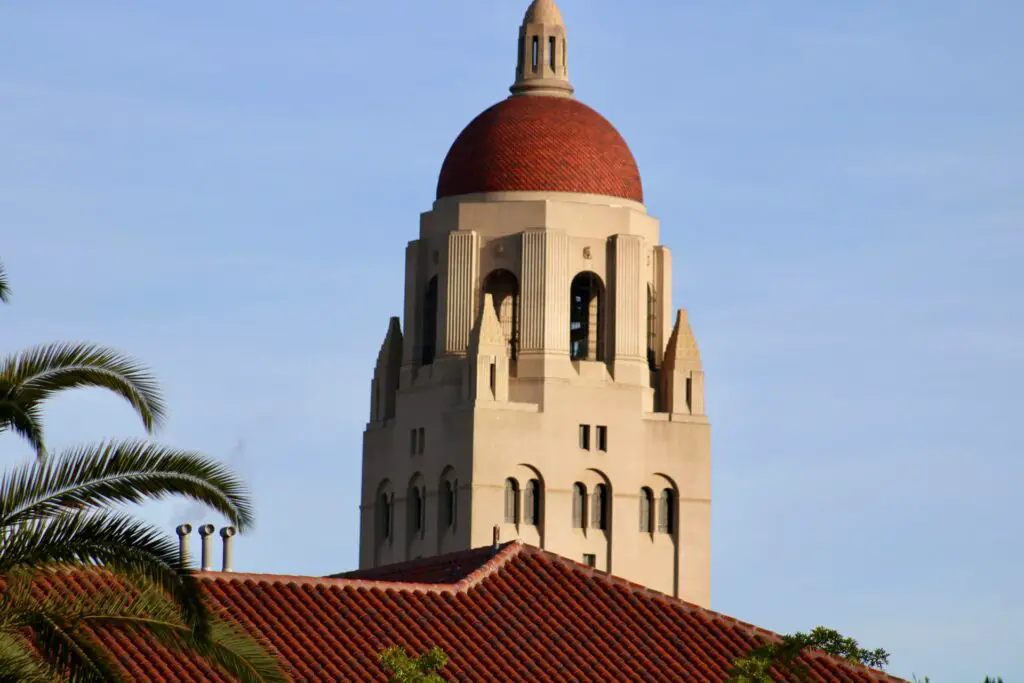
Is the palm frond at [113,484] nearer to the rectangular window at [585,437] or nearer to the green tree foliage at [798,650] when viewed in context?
the green tree foliage at [798,650]

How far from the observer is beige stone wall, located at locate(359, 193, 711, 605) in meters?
88.9

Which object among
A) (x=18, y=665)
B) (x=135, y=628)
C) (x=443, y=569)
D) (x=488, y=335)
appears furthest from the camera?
(x=488, y=335)

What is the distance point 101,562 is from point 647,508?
59574 millimetres

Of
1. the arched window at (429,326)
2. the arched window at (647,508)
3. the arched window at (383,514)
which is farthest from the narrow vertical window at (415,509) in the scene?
the arched window at (647,508)

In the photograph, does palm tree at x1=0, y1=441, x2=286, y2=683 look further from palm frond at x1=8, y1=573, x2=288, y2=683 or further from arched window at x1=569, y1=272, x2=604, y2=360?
arched window at x1=569, y1=272, x2=604, y2=360

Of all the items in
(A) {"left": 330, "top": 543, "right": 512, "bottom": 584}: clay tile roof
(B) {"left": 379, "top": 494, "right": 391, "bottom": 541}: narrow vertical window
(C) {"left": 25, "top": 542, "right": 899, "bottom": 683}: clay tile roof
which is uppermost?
(B) {"left": 379, "top": 494, "right": 391, "bottom": 541}: narrow vertical window

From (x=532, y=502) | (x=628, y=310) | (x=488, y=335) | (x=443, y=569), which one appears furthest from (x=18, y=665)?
(x=628, y=310)

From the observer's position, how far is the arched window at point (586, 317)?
90938 millimetres

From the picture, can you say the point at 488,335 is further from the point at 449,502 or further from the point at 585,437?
the point at 449,502

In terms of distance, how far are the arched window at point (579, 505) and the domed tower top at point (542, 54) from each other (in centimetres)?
1176

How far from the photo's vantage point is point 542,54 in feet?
307

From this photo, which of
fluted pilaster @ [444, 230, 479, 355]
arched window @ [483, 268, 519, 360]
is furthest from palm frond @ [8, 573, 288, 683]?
arched window @ [483, 268, 519, 360]

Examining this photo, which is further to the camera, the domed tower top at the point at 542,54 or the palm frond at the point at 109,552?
the domed tower top at the point at 542,54

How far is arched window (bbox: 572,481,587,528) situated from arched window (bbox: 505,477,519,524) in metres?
1.67
